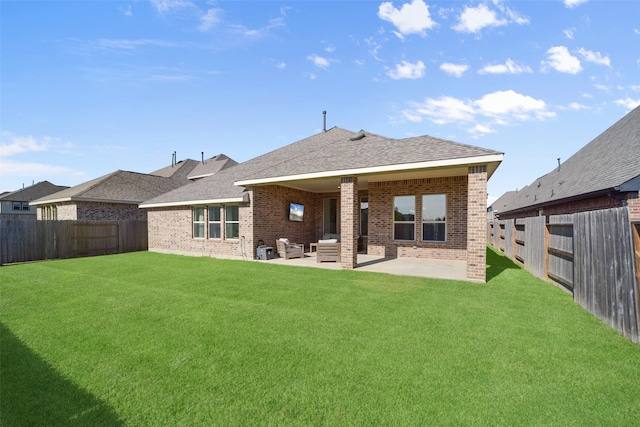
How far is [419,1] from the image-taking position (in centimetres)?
937

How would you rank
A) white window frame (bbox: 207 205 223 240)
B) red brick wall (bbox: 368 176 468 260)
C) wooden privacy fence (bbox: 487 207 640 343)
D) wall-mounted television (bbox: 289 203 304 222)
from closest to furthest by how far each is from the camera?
1. wooden privacy fence (bbox: 487 207 640 343)
2. red brick wall (bbox: 368 176 468 260)
3. white window frame (bbox: 207 205 223 240)
4. wall-mounted television (bbox: 289 203 304 222)

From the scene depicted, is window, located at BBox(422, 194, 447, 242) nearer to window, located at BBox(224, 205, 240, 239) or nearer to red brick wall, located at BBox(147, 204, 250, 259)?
red brick wall, located at BBox(147, 204, 250, 259)

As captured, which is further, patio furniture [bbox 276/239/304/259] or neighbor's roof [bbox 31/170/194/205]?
neighbor's roof [bbox 31/170/194/205]

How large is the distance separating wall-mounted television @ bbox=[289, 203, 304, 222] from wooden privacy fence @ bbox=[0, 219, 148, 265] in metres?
9.97

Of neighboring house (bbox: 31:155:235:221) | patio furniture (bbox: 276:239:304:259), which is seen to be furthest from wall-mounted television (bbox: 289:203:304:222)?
neighboring house (bbox: 31:155:235:221)

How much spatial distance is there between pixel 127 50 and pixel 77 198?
13.2 m

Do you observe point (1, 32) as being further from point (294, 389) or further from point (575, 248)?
point (575, 248)

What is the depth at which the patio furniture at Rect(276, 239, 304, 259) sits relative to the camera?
12663 millimetres

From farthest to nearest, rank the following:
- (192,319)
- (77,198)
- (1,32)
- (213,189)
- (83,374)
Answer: (77,198) → (213,189) → (1,32) → (192,319) → (83,374)

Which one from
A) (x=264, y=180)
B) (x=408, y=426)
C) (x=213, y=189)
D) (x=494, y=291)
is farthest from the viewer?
(x=213, y=189)

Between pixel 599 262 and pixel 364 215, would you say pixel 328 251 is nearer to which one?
pixel 364 215

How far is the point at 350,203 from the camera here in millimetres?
10141

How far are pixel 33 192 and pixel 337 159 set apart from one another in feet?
163

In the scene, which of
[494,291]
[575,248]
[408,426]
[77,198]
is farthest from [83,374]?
[77,198]
